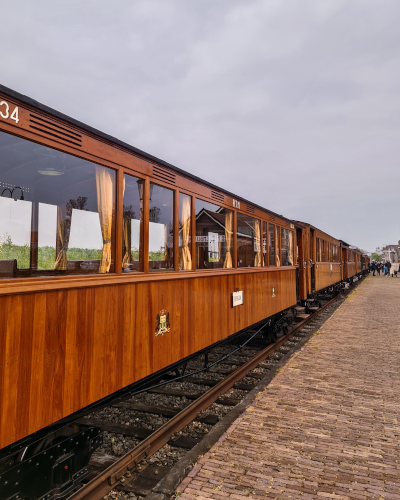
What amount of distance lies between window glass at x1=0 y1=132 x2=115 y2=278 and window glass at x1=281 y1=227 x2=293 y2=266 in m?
5.75

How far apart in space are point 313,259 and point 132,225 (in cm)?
1002

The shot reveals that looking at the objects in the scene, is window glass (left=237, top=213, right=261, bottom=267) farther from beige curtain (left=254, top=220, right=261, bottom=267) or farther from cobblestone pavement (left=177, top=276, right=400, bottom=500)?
cobblestone pavement (left=177, top=276, right=400, bottom=500)

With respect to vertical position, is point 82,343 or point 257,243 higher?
point 257,243

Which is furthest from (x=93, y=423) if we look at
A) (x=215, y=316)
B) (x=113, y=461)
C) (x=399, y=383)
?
(x=399, y=383)

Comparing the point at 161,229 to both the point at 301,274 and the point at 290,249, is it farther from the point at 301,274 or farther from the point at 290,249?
the point at 301,274

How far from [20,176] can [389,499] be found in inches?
148

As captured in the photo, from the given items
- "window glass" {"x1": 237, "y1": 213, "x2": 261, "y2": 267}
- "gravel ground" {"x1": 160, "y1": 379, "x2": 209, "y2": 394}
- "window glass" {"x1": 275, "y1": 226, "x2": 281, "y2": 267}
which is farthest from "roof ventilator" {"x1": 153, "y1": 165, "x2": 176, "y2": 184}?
"window glass" {"x1": 275, "y1": 226, "x2": 281, "y2": 267}

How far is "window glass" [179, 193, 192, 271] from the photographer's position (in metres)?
4.14

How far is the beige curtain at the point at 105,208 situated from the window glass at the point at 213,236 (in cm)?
156

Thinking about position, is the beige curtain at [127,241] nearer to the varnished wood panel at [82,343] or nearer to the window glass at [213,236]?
the varnished wood panel at [82,343]

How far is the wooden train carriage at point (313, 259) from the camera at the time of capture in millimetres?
10781

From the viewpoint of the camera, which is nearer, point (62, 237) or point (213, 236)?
point (62, 237)

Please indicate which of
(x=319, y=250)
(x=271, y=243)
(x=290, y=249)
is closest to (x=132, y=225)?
(x=271, y=243)

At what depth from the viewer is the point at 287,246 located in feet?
28.3
